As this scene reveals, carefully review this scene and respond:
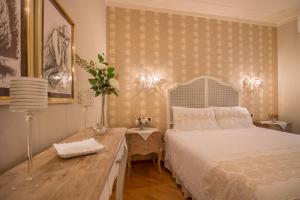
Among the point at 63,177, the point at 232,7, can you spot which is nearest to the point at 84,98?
the point at 63,177

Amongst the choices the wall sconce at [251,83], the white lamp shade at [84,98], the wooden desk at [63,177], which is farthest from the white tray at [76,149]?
the wall sconce at [251,83]

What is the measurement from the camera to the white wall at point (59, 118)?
75 centimetres

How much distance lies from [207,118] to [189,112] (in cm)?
36

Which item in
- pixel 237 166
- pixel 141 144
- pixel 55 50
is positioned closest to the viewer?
pixel 55 50

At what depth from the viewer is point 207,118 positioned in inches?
125

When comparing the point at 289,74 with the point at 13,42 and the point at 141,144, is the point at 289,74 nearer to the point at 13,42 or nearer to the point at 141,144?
the point at 141,144

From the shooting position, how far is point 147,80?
332 centimetres

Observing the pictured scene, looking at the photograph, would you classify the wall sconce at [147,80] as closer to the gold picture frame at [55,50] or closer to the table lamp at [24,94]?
the gold picture frame at [55,50]

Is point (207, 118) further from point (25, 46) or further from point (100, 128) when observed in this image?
point (25, 46)

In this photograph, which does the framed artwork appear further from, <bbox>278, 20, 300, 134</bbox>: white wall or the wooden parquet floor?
<bbox>278, 20, 300, 134</bbox>: white wall

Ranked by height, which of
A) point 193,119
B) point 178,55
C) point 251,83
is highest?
point 178,55

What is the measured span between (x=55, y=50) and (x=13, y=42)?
47cm

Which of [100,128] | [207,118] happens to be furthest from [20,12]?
[207,118]

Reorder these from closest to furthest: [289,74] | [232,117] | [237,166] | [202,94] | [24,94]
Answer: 1. [24,94]
2. [237,166]
3. [232,117]
4. [202,94]
5. [289,74]
